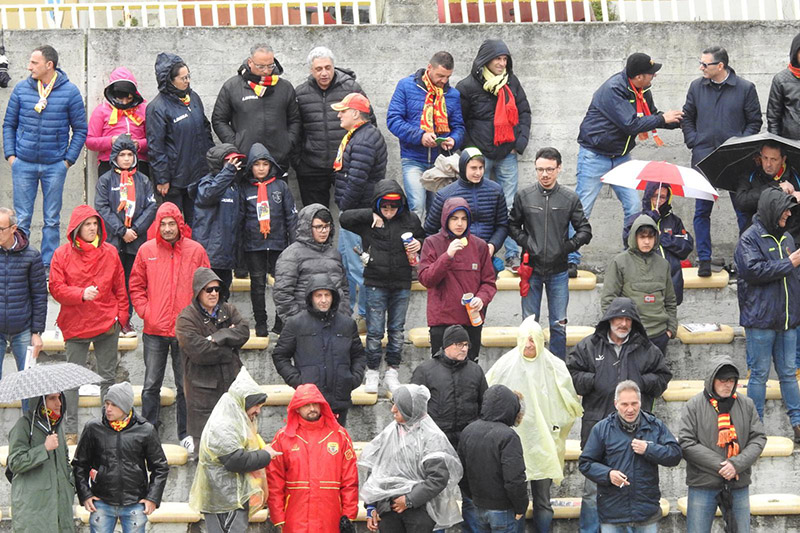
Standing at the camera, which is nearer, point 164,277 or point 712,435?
point 712,435

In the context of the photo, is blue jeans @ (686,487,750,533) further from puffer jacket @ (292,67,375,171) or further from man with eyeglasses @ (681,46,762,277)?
puffer jacket @ (292,67,375,171)

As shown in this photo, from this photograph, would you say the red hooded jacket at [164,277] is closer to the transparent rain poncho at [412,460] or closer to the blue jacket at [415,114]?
the transparent rain poncho at [412,460]

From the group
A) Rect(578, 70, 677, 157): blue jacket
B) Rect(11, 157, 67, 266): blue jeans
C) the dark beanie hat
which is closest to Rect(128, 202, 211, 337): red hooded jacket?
Rect(11, 157, 67, 266): blue jeans

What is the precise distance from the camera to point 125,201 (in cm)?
1308

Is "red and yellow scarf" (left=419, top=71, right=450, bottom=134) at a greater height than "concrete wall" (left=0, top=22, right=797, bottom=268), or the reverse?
"concrete wall" (left=0, top=22, right=797, bottom=268)

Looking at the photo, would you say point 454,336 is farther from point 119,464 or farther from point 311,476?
point 119,464

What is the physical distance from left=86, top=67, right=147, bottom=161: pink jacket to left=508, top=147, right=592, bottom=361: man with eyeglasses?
3.65 meters

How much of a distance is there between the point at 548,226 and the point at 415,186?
1.84m

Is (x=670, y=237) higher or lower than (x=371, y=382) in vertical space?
higher

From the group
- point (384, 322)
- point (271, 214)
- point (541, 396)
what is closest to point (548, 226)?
point (384, 322)

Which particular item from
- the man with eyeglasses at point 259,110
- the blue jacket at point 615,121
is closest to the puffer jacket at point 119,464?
the man with eyeglasses at point 259,110

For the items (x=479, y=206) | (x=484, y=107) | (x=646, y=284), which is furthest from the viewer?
(x=484, y=107)

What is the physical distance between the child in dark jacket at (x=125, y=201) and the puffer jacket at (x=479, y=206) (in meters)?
2.52

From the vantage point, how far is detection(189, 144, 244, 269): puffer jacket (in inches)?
503
